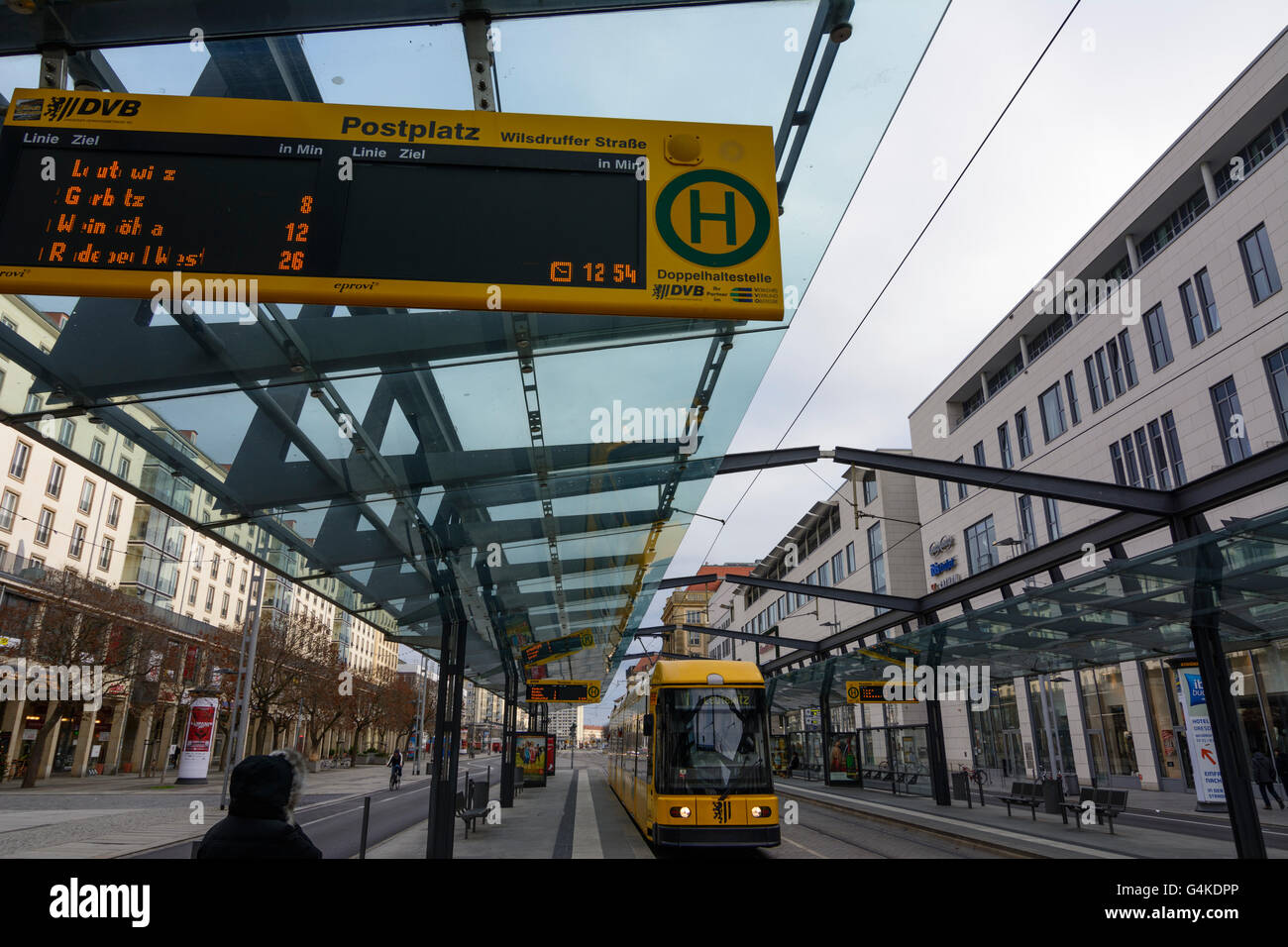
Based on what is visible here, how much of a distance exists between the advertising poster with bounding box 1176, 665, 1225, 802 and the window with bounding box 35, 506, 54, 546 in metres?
53.2

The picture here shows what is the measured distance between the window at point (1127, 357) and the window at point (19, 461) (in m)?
52.8

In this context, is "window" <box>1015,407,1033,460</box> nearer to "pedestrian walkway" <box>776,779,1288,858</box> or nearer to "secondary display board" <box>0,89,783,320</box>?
"pedestrian walkway" <box>776,779,1288,858</box>

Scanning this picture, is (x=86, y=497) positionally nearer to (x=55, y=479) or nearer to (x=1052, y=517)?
(x=55, y=479)

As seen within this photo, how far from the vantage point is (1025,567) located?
16266mm

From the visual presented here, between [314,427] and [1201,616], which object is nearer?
[314,427]

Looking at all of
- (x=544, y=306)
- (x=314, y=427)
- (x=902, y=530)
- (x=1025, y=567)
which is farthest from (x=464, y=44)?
(x=902, y=530)

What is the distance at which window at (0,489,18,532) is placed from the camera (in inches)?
1576

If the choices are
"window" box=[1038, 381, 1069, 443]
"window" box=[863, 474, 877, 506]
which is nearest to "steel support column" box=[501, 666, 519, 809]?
"window" box=[1038, 381, 1069, 443]

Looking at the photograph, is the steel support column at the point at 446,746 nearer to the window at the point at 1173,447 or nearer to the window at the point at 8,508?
the window at the point at 1173,447

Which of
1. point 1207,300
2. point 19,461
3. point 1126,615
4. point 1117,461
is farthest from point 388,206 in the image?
point 19,461

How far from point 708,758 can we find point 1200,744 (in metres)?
15.2

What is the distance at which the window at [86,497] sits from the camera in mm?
47784

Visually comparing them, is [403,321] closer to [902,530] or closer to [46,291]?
[46,291]

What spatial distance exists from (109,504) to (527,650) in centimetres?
4334
